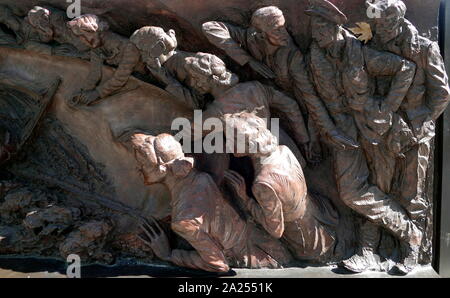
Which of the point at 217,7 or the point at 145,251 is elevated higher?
the point at 217,7

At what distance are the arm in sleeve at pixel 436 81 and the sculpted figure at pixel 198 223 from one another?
63.4 inches

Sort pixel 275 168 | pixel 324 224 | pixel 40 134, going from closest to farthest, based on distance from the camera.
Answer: pixel 275 168, pixel 324 224, pixel 40 134

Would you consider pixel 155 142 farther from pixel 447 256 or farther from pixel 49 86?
pixel 447 256

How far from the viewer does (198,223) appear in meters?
3.58

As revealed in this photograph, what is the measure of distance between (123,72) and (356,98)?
1773 millimetres

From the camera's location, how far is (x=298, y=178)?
360cm

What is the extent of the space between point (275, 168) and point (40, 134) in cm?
200

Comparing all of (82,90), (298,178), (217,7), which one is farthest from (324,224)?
(82,90)

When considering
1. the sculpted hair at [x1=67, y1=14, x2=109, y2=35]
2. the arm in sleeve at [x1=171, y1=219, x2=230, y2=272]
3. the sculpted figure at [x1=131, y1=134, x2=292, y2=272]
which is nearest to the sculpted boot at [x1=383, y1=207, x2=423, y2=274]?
the sculpted figure at [x1=131, y1=134, x2=292, y2=272]

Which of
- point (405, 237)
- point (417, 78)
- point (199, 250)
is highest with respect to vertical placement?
point (417, 78)

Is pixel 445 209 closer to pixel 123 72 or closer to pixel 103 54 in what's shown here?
pixel 123 72

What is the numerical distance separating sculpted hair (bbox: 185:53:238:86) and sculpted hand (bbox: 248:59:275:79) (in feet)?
0.79

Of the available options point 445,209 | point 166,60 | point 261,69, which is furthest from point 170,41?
point 445,209

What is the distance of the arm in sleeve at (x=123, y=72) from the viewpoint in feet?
12.1
